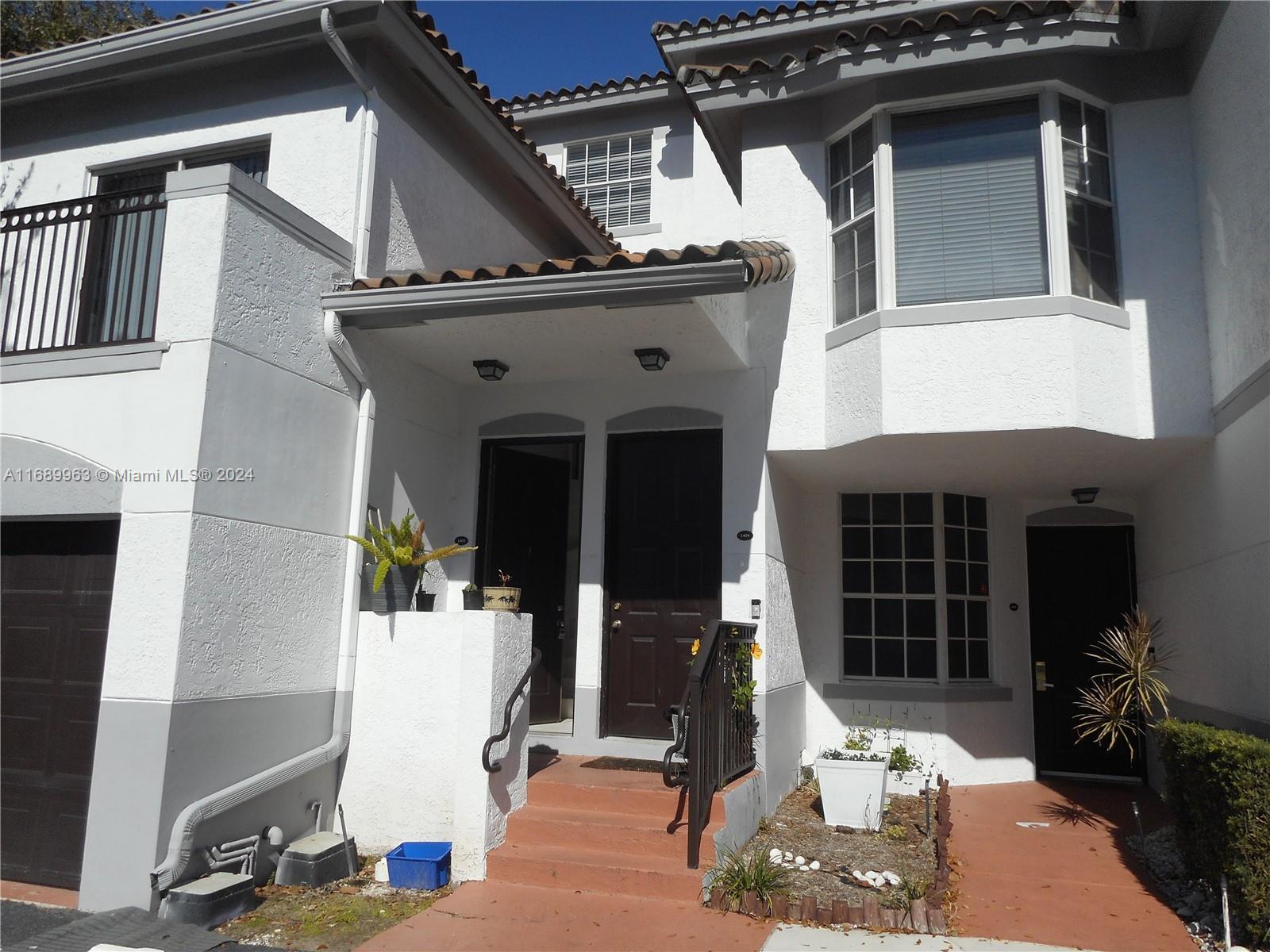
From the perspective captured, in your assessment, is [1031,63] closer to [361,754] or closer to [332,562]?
[332,562]

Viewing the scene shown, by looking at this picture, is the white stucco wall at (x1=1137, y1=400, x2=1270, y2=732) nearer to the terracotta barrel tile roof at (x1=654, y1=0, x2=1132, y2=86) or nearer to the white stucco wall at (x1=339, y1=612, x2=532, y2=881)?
the terracotta barrel tile roof at (x1=654, y1=0, x2=1132, y2=86)

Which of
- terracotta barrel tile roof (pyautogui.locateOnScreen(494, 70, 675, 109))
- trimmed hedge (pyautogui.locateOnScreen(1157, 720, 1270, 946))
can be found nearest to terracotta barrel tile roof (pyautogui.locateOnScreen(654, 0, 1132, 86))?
terracotta barrel tile roof (pyautogui.locateOnScreen(494, 70, 675, 109))

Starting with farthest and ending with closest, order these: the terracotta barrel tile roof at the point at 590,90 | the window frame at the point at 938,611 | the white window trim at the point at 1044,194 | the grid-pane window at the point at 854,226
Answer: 1. the terracotta barrel tile roof at the point at 590,90
2. the window frame at the point at 938,611
3. the grid-pane window at the point at 854,226
4. the white window trim at the point at 1044,194

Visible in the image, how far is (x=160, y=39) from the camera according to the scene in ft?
24.0

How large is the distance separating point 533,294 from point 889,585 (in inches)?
192

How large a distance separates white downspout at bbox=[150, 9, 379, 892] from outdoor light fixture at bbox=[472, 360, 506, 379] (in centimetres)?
105

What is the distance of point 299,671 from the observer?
6172 mm

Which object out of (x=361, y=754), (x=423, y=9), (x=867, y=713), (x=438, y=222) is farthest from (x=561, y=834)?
(x=423, y=9)

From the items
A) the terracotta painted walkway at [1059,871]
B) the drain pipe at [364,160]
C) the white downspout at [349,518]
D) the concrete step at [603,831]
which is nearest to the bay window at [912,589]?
the terracotta painted walkway at [1059,871]

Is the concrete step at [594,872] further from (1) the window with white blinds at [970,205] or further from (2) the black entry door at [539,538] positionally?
(1) the window with white blinds at [970,205]

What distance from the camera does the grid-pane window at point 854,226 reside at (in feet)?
24.3

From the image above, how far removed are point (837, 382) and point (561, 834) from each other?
13.4ft

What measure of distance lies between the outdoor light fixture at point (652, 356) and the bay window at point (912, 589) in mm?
2936

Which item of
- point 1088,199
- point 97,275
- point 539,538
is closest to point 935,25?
point 1088,199
